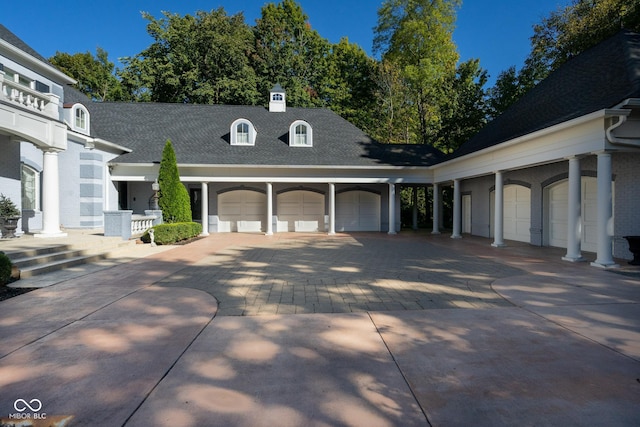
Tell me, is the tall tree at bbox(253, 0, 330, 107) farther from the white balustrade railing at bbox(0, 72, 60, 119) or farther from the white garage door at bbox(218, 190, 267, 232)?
the white balustrade railing at bbox(0, 72, 60, 119)

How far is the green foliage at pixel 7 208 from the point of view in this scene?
10.9 meters

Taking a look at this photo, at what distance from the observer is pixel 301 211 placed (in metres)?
20.8

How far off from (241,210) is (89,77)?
29462 millimetres

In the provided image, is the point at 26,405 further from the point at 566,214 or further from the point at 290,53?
the point at 290,53

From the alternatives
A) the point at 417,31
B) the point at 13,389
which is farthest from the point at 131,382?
the point at 417,31

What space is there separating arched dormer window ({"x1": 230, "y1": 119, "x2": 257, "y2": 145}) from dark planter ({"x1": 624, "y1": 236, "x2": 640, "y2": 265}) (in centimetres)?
1702

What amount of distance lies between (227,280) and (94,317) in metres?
2.80

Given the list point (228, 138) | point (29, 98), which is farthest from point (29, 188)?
point (228, 138)

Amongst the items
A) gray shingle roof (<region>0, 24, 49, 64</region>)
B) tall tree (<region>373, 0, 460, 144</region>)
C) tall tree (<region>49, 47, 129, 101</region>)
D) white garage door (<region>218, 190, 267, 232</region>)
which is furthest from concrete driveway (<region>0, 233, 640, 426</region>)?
tall tree (<region>49, 47, 129, 101</region>)

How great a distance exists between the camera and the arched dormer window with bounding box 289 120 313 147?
20016 millimetres

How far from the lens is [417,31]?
1183 inches

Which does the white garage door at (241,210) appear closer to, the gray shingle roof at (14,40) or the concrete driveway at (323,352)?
the gray shingle roof at (14,40)

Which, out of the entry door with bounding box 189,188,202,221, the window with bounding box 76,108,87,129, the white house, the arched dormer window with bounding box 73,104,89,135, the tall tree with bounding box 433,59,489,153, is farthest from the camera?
the tall tree with bounding box 433,59,489,153

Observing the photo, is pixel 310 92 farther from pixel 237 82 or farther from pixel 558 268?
pixel 558 268
